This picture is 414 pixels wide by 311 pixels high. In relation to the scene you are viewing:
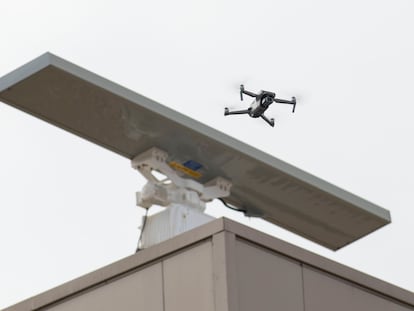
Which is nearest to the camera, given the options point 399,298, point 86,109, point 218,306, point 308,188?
point 218,306

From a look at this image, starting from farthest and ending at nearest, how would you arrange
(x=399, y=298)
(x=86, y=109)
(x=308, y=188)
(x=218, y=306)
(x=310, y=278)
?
(x=308, y=188), (x=86, y=109), (x=399, y=298), (x=310, y=278), (x=218, y=306)

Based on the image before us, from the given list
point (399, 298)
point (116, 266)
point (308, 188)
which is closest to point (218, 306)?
point (116, 266)

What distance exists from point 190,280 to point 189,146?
6073mm

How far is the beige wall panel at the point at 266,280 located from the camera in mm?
18484

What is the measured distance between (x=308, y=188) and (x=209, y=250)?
7384 millimetres

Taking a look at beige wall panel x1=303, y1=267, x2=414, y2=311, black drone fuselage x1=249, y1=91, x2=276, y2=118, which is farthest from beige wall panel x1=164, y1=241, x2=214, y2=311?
black drone fuselage x1=249, y1=91, x2=276, y2=118

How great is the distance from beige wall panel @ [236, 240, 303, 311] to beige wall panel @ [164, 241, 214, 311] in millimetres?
364

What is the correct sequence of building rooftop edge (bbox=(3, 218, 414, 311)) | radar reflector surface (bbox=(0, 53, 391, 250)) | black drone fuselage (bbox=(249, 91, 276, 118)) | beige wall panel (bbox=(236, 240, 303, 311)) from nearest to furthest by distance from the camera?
beige wall panel (bbox=(236, 240, 303, 311)) < building rooftop edge (bbox=(3, 218, 414, 311)) < radar reflector surface (bbox=(0, 53, 391, 250)) < black drone fuselage (bbox=(249, 91, 276, 118))

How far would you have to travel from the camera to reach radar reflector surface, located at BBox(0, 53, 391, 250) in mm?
23328

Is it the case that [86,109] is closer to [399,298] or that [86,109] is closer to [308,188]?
[308,188]

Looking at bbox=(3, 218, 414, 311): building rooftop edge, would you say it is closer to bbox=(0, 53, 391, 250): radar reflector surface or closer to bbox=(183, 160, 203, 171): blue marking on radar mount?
bbox=(0, 53, 391, 250): radar reflector surface

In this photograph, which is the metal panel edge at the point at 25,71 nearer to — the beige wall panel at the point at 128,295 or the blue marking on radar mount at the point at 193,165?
the blue marking on radar mount at the point at 193,165

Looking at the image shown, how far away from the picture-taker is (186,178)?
2509 centimetres

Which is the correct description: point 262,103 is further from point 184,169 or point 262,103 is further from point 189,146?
point 189,146
